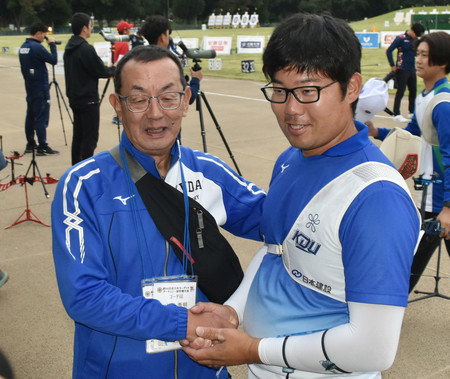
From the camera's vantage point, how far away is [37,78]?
9344 mm

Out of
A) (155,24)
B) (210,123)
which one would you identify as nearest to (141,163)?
(155,24)

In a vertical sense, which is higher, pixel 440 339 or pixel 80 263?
pixel 80 263

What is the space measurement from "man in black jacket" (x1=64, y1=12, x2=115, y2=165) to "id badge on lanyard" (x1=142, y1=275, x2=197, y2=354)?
663cm

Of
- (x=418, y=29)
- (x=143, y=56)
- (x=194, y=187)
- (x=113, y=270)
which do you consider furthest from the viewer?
(x=418, y=29)

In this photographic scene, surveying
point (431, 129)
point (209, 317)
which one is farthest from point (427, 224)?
point (209, 317)

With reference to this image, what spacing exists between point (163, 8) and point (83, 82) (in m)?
98.7

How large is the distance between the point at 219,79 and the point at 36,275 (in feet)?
54.9

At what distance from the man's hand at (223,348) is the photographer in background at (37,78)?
25.8 feet

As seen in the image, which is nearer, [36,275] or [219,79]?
[36,275]

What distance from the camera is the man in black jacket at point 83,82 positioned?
8.09m

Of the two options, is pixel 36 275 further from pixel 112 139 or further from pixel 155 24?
pixel 112 139

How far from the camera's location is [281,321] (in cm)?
169

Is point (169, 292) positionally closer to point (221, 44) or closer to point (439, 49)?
point (439, 49)

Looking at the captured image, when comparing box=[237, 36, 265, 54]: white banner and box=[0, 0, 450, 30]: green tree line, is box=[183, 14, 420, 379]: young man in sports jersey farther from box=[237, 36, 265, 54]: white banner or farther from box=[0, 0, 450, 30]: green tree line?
box=[0, 0, 450, 30]: green tree line
